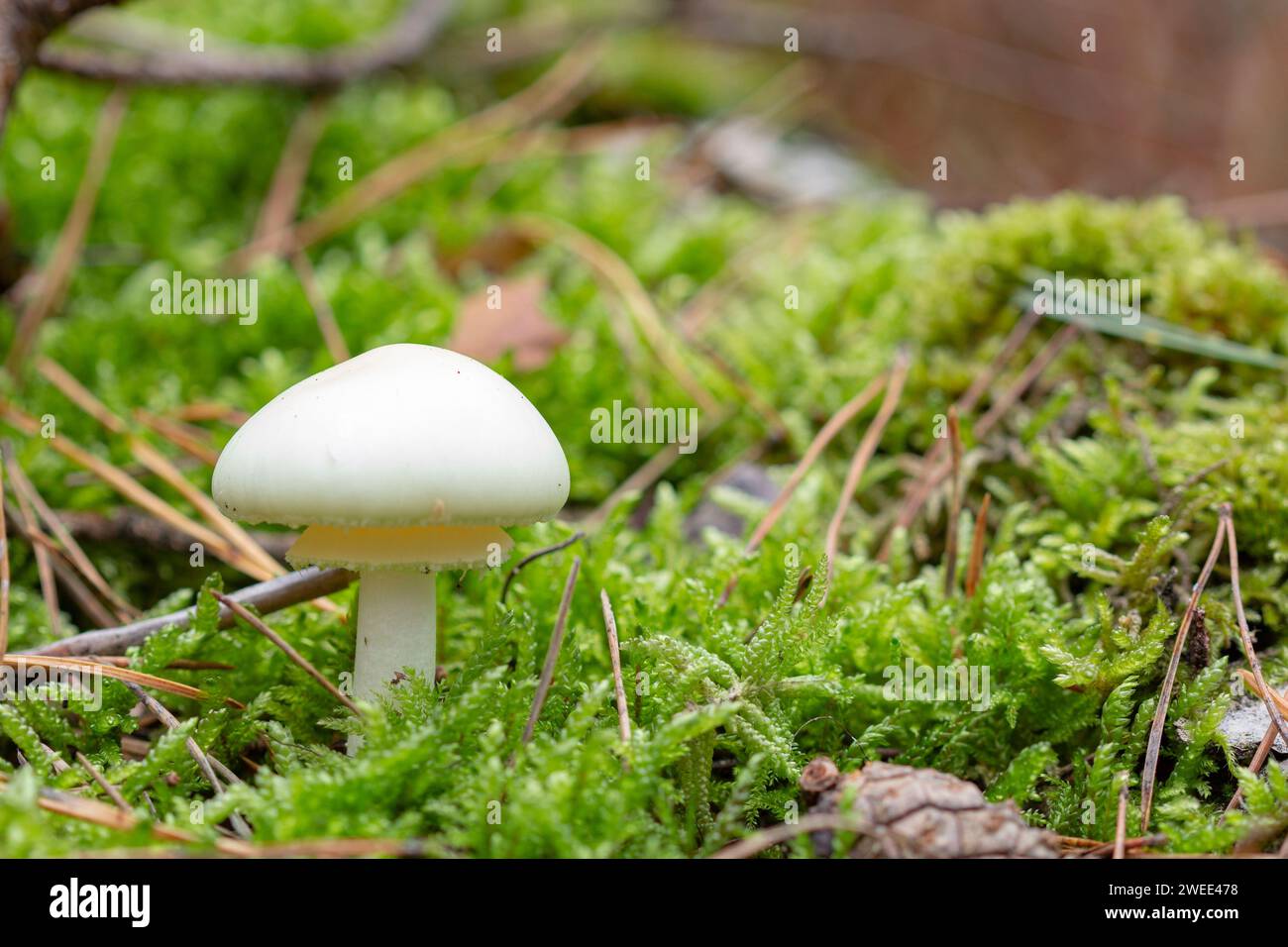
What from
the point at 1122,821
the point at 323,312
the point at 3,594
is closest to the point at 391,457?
the point at 3,594

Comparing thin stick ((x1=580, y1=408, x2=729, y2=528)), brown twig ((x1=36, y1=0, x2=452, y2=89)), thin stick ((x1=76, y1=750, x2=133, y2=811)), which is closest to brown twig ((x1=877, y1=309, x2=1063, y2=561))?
thin stick ((x1=580, y1=408, x2=729, y2=528))

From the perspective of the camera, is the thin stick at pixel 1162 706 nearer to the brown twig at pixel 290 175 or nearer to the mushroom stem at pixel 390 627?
the mushroom stem at pixel 390 627

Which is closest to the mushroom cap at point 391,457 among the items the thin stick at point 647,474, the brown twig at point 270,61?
the thin stick at point 647,474

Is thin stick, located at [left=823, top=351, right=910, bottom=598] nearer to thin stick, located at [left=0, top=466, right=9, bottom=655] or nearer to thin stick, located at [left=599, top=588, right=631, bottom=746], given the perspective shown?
thin stick, located at [left=599, top=588, right=631, bottom=746]

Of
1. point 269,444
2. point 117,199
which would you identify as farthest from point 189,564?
point 117,199

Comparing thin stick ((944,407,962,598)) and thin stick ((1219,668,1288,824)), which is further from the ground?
thin stick ((944,407,962,598))

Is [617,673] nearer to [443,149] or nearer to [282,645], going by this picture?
[282,645]
